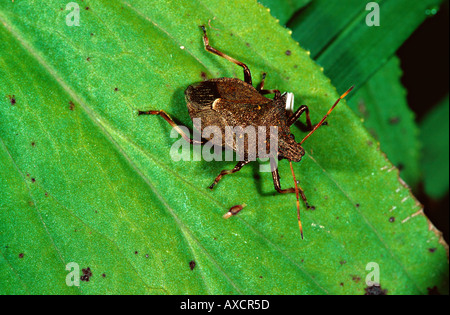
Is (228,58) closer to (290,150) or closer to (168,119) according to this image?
Answer: (168,119)

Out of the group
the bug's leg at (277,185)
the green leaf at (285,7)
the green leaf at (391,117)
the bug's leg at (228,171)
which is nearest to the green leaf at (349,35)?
the green leaf at (285,7)

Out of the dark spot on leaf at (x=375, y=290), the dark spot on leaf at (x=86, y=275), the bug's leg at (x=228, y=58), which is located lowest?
the dark spot on leaf at (x=86, y=275)

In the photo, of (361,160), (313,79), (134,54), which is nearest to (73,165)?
(134,54)

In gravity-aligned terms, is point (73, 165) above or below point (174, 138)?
below

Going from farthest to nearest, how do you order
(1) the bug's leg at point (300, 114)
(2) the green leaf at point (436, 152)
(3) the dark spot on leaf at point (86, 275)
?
(2) the green leaf at point (436, 152), (1) the bug's leg at point (300, 114), (3) the dark spot on leaf at point (86, 275)

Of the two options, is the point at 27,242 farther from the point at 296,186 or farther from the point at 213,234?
the point at 296,186

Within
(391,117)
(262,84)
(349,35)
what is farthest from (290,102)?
(391,117)

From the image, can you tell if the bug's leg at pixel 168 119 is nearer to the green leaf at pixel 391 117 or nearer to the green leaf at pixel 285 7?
the green leaf at pixel 285 7
